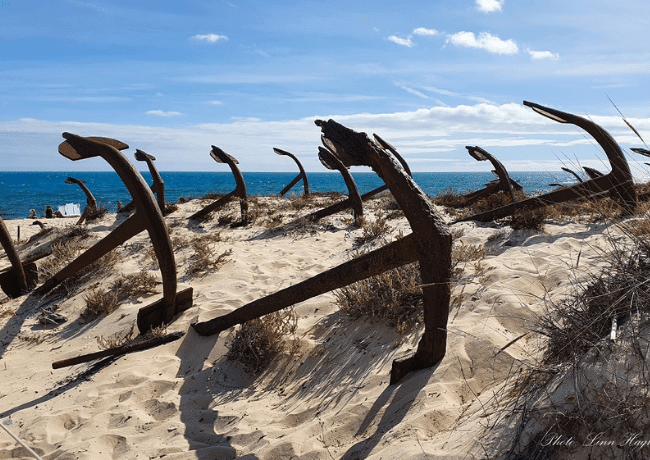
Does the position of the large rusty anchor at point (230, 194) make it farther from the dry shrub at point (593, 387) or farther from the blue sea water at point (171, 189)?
the dry shrub at point (593, 387)

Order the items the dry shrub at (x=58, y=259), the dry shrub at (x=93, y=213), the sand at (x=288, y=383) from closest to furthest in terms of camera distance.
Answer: the sand at (x=288, y=383), the dry shrub at (x=58, y=259), the dry shrub at (x=93, y=213)

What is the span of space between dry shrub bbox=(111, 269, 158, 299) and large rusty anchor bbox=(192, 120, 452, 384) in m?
2.89

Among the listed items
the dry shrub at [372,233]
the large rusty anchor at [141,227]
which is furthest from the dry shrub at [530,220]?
the large rusty anchor at [141,227]

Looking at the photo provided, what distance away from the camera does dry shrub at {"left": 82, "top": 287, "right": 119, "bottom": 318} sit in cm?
468

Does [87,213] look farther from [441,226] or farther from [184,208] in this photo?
[441,226]

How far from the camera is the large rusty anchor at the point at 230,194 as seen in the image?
922cm

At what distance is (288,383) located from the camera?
310 centimetres

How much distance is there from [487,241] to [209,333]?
370cm

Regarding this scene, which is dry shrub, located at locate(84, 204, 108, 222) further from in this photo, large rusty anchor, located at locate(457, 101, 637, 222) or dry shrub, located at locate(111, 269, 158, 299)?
large rusty anchor, located at locate(457, 101, 637, 222)

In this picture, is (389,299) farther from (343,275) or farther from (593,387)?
(593,387)

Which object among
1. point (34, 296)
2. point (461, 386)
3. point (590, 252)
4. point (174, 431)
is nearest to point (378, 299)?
point (461, 386)

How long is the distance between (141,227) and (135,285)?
1509 millimetres

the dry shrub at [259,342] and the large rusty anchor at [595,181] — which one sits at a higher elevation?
the large rusty anchor at [595,181]

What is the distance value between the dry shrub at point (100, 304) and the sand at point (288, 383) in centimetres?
9
